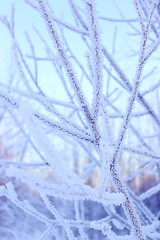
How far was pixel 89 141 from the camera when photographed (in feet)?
2.25

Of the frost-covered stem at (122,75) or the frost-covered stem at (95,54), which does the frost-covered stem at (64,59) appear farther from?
the frost-covered stem at (122,75)

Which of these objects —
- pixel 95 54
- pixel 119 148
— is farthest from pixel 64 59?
pixel 119 148

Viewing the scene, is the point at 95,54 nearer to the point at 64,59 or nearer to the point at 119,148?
the point at 64,59

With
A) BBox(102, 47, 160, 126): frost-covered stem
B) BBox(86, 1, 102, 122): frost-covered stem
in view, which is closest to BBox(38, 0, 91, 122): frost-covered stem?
BBox(86, 1, 102, 122): frost-covered stem

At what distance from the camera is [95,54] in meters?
0.59

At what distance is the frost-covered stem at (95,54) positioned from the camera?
1.86 feet

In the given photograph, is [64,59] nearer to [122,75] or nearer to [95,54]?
[95,54]

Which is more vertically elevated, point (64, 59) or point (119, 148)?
point (64, 59)

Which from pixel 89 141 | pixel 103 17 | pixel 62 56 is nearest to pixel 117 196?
pixel 89 141

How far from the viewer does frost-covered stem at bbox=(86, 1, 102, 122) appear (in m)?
0.57

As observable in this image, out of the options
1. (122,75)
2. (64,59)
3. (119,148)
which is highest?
(122,75)

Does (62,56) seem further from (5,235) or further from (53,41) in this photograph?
(5,235)

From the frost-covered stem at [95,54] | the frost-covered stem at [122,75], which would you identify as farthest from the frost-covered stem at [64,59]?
the frost-covered stem at [122,75]

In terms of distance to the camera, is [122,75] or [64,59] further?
[122,75]
